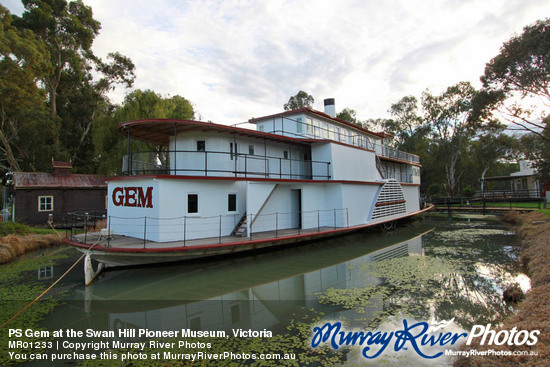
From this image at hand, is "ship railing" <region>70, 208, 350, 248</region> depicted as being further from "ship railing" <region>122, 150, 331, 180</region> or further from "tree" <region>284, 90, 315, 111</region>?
"tree" <region>284, 90, 315, 111</region>

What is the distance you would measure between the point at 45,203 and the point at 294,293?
20849 mm

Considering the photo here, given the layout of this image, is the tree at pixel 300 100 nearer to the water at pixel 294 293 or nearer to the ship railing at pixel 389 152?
the ship railing at pixel 389 152

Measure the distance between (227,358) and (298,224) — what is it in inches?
401

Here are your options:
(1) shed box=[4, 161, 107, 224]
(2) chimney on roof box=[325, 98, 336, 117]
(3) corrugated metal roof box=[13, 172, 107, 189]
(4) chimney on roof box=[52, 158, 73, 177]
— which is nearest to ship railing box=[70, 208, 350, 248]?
(2) chimney on roof box=[325, 98, 336, 117]

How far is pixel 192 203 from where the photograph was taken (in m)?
10.9

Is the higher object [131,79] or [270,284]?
[131,79]

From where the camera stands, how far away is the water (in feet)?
20.8

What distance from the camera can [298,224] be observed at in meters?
14.9

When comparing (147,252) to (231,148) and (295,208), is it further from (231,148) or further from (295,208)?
(295,208)

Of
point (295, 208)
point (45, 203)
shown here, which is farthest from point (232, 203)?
point (45, 203)

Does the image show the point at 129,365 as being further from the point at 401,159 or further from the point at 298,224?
the point at 401,159

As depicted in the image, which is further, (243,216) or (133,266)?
(243,216)

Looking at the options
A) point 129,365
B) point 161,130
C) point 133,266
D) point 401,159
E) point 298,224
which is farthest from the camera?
point 401,159

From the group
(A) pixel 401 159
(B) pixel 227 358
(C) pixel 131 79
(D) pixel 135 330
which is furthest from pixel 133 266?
(C) pixel 131 79
